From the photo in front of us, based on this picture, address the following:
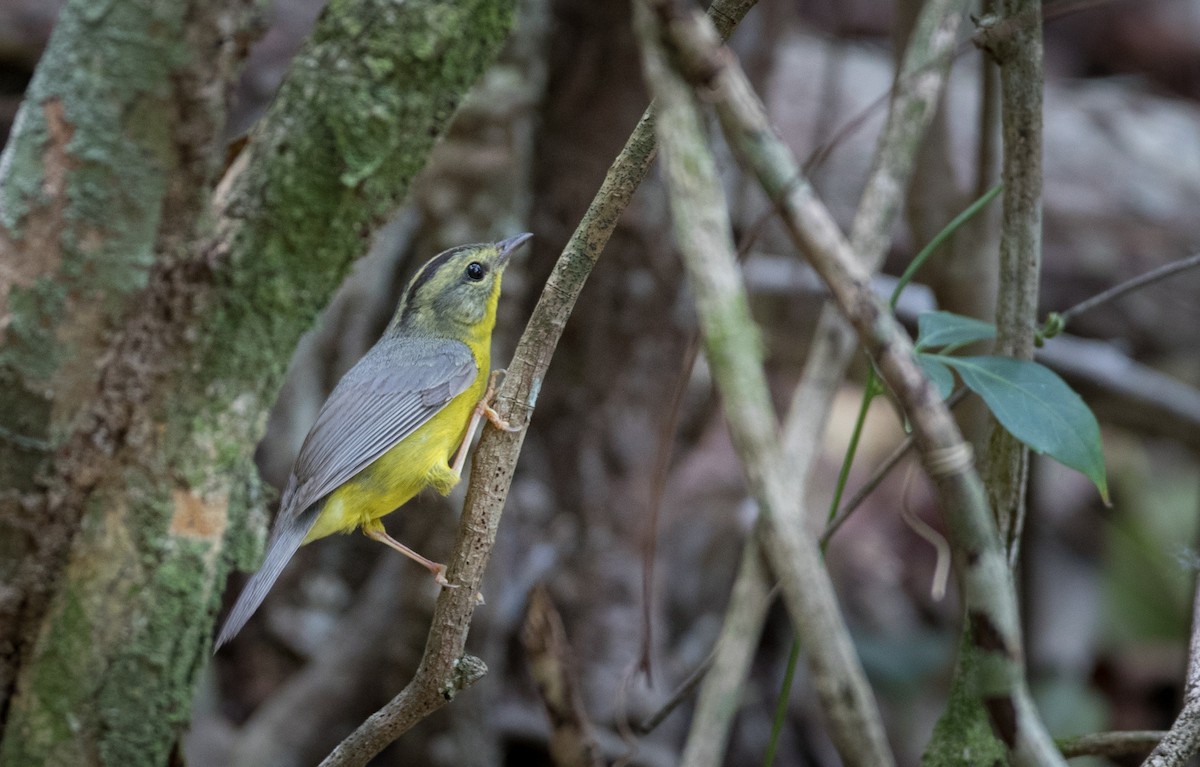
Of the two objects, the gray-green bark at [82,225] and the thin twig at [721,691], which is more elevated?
the gray-green bark at [82,225]

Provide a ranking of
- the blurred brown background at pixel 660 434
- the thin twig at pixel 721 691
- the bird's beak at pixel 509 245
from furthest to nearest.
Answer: the blurred brown background at pixel 660 434
the bird's beak at pixel 509 245
the thin twig at pixel 721 691

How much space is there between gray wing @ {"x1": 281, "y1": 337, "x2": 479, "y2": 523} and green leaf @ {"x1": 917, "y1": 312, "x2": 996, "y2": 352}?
1.70m

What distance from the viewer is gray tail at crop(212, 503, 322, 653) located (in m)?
2.79

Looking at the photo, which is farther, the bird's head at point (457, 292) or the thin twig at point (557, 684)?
the bird's head at point (457, 292)

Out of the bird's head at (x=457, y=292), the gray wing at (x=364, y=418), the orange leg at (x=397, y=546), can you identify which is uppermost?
the bird's head at (x=457, y=292)

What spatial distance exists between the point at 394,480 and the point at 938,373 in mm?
1909

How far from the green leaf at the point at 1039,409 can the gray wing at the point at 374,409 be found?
1.87m

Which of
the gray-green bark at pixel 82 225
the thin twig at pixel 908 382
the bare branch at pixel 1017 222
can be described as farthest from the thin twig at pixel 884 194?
the gray-green bark at pixel 82 225

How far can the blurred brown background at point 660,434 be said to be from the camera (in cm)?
504

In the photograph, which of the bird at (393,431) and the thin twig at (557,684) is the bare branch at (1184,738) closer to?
the thin twig at (557,684)

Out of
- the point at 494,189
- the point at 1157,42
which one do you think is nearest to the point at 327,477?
the point at 494,189

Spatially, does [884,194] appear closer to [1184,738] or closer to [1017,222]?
[1017,222]

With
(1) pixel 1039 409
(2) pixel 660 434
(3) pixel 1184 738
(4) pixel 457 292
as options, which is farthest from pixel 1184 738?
(2) pixel 660 434

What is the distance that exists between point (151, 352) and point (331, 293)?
46 centimetres
